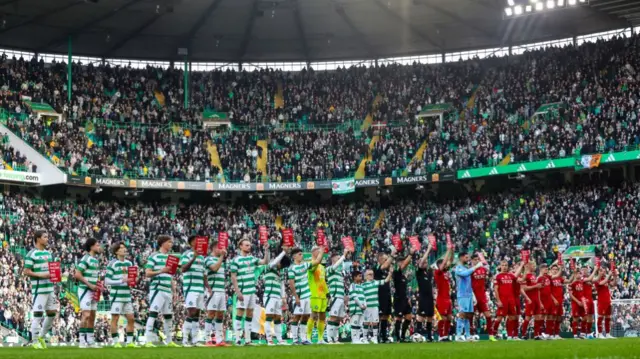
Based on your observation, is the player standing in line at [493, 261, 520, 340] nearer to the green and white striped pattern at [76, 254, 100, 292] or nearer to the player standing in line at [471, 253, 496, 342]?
the player standing in line at [471, 253, 496, 342]

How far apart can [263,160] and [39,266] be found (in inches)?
1496

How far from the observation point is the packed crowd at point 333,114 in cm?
5181

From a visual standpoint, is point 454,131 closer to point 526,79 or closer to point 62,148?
point 526,79

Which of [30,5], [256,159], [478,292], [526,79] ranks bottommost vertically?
[478,292]

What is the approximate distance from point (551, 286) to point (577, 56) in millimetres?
30431

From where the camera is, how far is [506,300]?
1031 inches

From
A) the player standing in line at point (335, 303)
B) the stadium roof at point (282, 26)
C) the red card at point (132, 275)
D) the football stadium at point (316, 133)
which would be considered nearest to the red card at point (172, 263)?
the red card at point (132, 275)

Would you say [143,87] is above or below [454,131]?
above

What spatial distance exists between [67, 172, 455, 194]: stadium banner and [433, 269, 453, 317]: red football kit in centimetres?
2799

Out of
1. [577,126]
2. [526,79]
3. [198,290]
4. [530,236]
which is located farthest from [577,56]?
[198,290]

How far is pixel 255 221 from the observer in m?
56.1

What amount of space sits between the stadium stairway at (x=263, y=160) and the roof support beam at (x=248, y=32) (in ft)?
21.6

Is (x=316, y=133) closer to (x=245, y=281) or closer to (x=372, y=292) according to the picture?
(x=372, y=292)

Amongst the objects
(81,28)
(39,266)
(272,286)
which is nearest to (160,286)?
(39,266)
